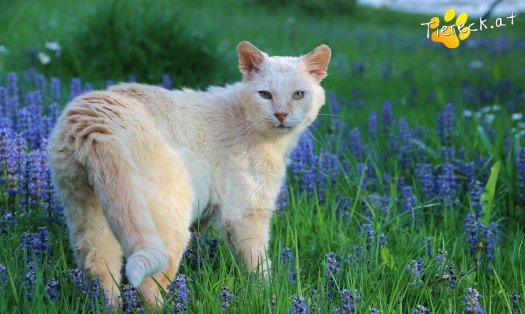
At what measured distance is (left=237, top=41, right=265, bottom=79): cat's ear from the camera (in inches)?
148

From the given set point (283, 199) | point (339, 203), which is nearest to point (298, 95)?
point (283, 199)

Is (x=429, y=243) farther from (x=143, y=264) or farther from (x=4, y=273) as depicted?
(x=4, y=273)

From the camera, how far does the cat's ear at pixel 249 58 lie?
377 cm

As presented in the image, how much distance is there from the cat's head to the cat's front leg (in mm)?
529

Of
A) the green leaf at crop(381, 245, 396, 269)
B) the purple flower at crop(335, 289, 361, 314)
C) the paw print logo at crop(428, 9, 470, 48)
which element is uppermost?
the paw print logo at crop(428, 9, 470, 48)

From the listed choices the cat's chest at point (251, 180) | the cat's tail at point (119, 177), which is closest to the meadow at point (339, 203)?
the cat's chest at point (251, 180)

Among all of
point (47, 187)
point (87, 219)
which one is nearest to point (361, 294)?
point (87, 219)

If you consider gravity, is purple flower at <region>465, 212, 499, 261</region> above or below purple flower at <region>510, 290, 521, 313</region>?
above

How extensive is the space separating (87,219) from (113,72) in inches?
159

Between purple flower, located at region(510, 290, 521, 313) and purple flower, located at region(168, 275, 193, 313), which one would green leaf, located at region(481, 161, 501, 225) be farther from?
purple flower, located at region(168, 275, 193, 313)

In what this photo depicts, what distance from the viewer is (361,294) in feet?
9.70

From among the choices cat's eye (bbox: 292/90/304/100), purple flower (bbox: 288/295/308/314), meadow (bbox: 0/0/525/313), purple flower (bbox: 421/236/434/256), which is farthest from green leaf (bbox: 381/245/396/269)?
cat's eye (bbox: 292/90/304/100)

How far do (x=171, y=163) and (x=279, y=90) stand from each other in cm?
94

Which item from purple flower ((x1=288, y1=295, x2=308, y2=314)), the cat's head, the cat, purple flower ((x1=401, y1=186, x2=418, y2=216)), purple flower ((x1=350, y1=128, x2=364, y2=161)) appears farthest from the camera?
purple flower ((x1=350, y1=128, x2=364, y2=161))
